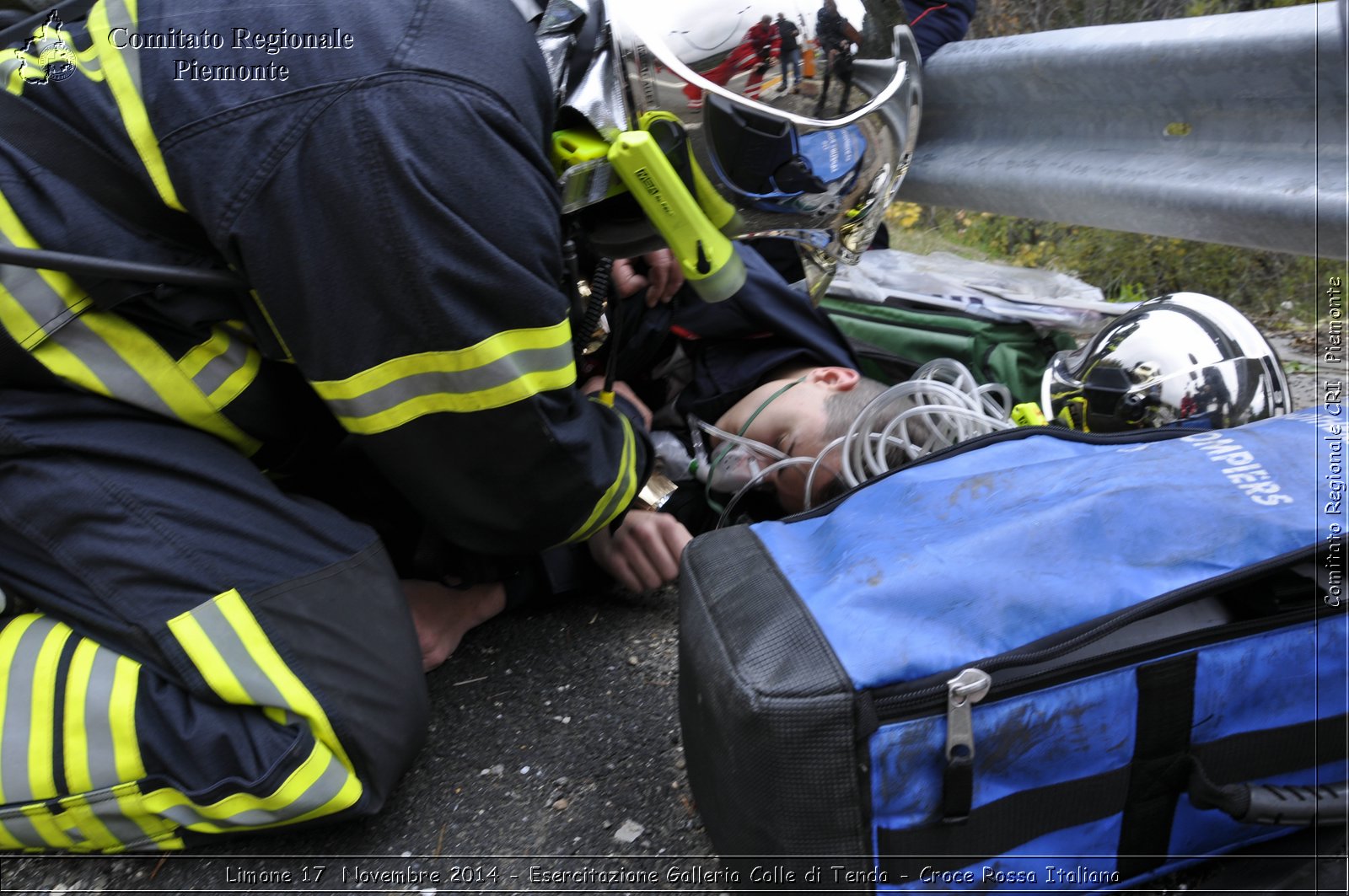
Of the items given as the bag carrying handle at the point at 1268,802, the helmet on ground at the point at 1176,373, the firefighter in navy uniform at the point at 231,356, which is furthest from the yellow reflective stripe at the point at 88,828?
the helmet on ground at the point at 1176,373

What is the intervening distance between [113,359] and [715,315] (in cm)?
146

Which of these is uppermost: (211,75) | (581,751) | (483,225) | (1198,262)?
(211,75)

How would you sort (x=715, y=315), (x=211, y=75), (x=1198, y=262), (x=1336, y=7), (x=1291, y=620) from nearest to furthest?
(x=1291, y=620) → (x=211, y=75) → (x=1336, y=7) → (x=715, y=315) → (x=1198, y=262)

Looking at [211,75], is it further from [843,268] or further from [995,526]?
[843,268]

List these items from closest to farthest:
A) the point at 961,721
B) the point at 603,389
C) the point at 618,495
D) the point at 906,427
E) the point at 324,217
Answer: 1. the point at 961,721
2. the point at 324,217
3. the point at 618,495
4. the point at 603,389
5. the point at 906,427

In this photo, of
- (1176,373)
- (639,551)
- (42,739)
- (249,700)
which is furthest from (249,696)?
(1176,373)

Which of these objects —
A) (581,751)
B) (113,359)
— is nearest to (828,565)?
(581,751)

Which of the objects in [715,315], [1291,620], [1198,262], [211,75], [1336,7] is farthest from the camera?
[1198,262]

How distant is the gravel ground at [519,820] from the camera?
1.42 meters

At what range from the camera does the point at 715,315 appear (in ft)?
8.16

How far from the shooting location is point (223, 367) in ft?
4.91

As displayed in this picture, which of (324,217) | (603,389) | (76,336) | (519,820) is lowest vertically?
(519,820)

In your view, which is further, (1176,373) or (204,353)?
(1176,373)

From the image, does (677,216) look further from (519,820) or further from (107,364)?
(519,820)
